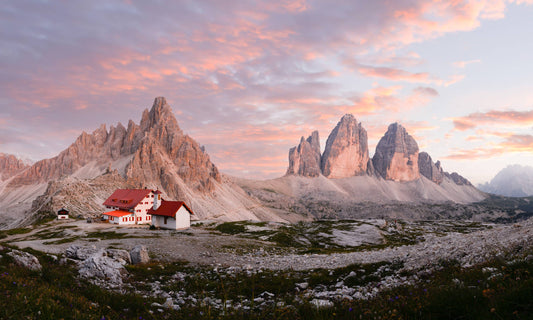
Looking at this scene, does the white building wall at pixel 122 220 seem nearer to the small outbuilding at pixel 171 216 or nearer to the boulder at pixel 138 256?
the small outbuilding at pixel 171 216

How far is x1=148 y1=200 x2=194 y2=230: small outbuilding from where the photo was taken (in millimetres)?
71375

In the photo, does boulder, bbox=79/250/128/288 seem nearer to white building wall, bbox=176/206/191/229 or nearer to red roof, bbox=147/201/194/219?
red roof, bbox=147/201/194/219

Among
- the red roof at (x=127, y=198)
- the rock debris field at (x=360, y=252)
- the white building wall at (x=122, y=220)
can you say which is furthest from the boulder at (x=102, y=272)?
the red roof at (x=127, y=198)

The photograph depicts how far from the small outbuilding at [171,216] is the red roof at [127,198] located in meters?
20.2

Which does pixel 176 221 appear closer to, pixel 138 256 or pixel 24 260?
pixel 138 256

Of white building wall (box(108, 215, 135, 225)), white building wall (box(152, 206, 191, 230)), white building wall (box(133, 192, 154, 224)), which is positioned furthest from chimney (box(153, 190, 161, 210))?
white building wall (box(108, 215, 135, 225))

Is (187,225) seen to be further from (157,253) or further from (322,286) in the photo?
(322,286)

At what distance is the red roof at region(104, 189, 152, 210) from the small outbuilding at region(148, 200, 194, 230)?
20.2 metres

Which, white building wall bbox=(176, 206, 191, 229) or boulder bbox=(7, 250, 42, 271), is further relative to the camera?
white building wall bbox=(176, 206, 191, 229)

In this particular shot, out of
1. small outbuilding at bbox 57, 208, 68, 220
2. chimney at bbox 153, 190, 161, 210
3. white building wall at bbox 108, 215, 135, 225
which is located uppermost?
chimney at bbox 153, 190, 161, 210

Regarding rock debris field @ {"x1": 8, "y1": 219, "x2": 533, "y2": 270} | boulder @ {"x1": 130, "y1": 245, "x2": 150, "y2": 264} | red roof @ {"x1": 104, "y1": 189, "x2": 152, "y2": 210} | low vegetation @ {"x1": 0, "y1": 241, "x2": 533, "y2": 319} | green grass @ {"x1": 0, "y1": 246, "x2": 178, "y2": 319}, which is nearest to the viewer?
low vegetation @ {"x1": 0, "y1": 241, "x2": 533, "y2": 319}

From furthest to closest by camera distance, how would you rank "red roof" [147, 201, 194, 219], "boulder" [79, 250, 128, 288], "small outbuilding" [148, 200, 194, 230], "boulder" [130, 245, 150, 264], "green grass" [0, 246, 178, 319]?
"red roof" [147, 201, 194, 219]
"small outbuilding" [148, 200, 194, 230]
"boulder" [130, 245, 150, 264]
"boulder" [79, 250, 128, 288]
"green grass" [0, 246, 178, 319]

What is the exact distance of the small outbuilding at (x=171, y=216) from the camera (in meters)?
71.4

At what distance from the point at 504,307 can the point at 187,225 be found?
76.6 metres
